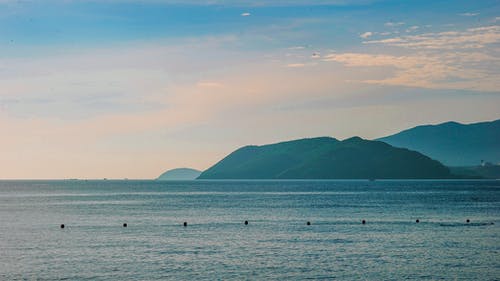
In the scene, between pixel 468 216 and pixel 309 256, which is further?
pixel 468 216

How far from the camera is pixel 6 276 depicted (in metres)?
67.6

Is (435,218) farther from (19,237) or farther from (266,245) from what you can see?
(19,237)

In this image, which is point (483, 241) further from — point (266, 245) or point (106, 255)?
point (106, 255)

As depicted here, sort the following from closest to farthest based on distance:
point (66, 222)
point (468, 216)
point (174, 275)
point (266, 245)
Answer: point (174, 275) → point (266, 245) → point (66, 222) → point (468, 216)

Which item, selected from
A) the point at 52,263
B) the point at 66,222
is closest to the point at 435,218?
the point at 66,222

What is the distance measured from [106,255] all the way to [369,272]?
3381 cm

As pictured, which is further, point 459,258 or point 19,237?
point 19,237

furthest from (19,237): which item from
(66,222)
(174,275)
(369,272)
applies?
(369,272)

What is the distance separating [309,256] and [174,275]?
19769 mm

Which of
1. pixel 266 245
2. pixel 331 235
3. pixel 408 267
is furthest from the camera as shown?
pixel 331 235

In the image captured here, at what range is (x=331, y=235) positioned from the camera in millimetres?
104875

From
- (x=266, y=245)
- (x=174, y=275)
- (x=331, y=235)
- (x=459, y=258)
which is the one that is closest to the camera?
(x=174, y=275)

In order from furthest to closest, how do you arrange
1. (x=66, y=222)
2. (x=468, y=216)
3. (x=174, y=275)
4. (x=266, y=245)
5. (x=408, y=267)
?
(x=468, y=216), (x=66, y=222), (x=266, y=245), (x=408, y=267), (x=174, y=275)

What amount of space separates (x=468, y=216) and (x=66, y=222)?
88.4 meters
